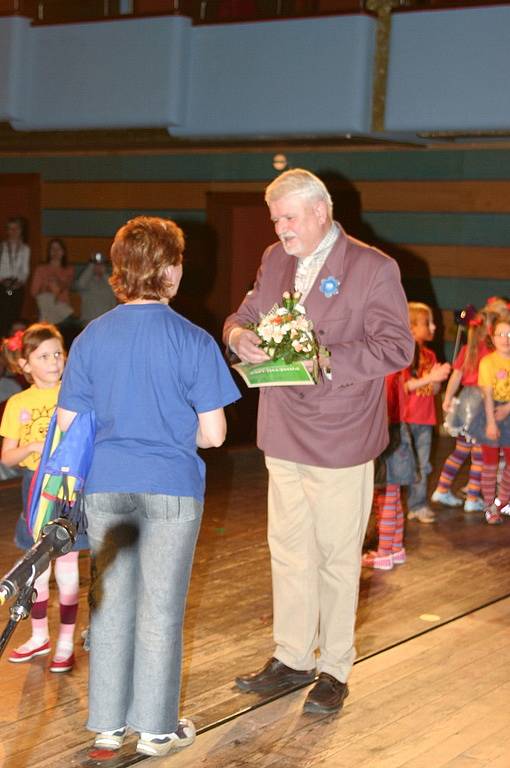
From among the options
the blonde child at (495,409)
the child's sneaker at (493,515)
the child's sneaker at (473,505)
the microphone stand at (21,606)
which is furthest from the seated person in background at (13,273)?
the microphone stand at (21,606)

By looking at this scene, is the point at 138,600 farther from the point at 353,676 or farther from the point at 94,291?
the point at 94,291

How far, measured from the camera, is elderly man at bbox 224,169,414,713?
4.55 m

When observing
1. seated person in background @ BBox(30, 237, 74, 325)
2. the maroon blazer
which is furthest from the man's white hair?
seated person in background @ BBox(30, 237, 74, 325)

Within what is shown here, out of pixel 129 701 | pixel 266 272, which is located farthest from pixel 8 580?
pixel 266 272

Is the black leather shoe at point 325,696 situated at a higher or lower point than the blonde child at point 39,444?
lower

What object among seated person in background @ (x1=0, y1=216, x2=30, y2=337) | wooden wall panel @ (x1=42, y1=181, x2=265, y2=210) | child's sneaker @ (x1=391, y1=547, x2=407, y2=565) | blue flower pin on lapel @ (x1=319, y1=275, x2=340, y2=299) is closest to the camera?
blue flower pin on lapel @ (x1=319, y1=275, x2=340, y2=299)

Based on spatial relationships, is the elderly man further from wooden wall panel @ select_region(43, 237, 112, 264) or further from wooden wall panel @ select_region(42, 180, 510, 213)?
wooden wall panel @ select_region(43, 237, 112, 264)

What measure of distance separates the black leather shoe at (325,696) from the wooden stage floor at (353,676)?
0.05 meters

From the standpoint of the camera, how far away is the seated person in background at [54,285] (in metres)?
13.0

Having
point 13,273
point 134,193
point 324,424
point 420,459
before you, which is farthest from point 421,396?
point 134,193

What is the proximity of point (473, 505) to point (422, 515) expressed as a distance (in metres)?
0.52

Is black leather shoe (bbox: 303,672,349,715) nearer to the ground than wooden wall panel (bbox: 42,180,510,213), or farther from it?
nearer to the ground

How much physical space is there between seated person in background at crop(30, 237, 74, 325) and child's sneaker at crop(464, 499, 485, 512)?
19.1 ft

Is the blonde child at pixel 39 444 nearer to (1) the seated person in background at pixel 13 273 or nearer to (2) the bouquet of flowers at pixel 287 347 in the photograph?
(2) the bouquet of flowers at pixel 287 347
